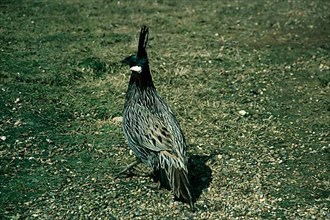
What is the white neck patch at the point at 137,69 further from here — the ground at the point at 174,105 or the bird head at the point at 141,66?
the ground at the point at 174,105

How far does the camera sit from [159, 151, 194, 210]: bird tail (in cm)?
556

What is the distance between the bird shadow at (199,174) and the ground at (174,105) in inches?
0.9

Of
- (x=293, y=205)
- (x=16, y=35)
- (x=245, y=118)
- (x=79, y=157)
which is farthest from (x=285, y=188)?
(x=16, y=35)

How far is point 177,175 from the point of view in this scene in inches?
219

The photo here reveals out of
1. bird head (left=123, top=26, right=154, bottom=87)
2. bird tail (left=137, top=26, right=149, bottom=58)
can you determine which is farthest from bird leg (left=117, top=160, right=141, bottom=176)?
bird tail (left=137, top=26, right=149, bottom=58)

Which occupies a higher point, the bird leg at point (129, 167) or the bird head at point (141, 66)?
the bird head at point (141, 66)

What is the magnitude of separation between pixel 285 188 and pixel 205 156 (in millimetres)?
1109

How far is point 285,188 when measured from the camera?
A: 6266mm

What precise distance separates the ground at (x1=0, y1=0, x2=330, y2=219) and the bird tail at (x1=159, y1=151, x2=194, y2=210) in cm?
26

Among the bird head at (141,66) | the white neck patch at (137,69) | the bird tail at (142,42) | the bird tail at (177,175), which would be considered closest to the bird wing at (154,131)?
the bird tail at (177,175)

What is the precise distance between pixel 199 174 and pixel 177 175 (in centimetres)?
94

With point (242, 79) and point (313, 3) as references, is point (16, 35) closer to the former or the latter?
point (242, 79)

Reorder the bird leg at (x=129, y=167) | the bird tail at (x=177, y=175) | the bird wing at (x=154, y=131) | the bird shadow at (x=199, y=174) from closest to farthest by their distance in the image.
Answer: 1. the bird tail at (x=177, y=175)
2. the bird wing at (x=154, y=131)
3. the bird shadow at (x=199, y=174)
4. the bird leg at (x=129, y=167)

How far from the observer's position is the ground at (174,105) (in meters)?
5.99
